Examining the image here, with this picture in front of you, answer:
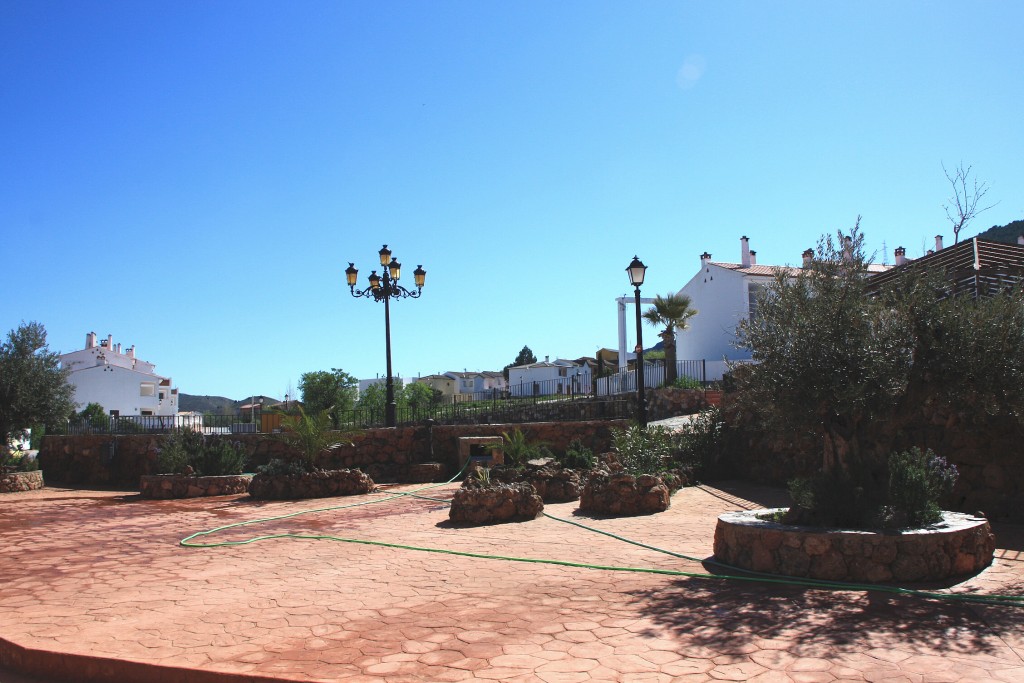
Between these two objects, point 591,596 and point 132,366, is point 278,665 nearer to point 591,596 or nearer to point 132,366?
point 591,596

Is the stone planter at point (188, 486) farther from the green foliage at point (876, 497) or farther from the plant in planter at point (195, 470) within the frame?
the green foliage at point (876, 497)

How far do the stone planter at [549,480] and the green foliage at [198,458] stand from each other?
22.9 ft

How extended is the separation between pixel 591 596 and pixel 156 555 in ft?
18.8

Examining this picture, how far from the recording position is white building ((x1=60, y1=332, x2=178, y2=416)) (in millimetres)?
55312

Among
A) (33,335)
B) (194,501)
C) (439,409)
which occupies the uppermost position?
(33,335)

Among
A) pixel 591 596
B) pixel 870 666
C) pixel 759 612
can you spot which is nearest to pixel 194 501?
pixel 591 596

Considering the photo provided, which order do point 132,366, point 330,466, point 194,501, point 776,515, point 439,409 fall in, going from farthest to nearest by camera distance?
point 132,366 < point 439,409 < point 330,466 < point 194,501 < point 776,515

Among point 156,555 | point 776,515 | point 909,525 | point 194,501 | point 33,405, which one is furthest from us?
point 33,405

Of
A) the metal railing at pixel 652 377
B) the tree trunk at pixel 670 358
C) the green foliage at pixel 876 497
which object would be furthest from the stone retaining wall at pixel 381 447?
the green foliage at pixel 876 497

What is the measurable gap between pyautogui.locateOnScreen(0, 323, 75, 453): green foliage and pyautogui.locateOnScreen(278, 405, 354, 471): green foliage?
9.11 m

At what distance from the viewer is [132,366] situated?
6462 centimetres

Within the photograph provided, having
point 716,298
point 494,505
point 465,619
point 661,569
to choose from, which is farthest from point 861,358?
point 716,298

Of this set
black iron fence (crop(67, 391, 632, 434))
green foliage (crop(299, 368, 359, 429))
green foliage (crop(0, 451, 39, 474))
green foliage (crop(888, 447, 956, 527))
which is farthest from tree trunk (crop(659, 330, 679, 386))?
green foliage (crop(299, 368, 359, 429))

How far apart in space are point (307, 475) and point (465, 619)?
10.1 m
